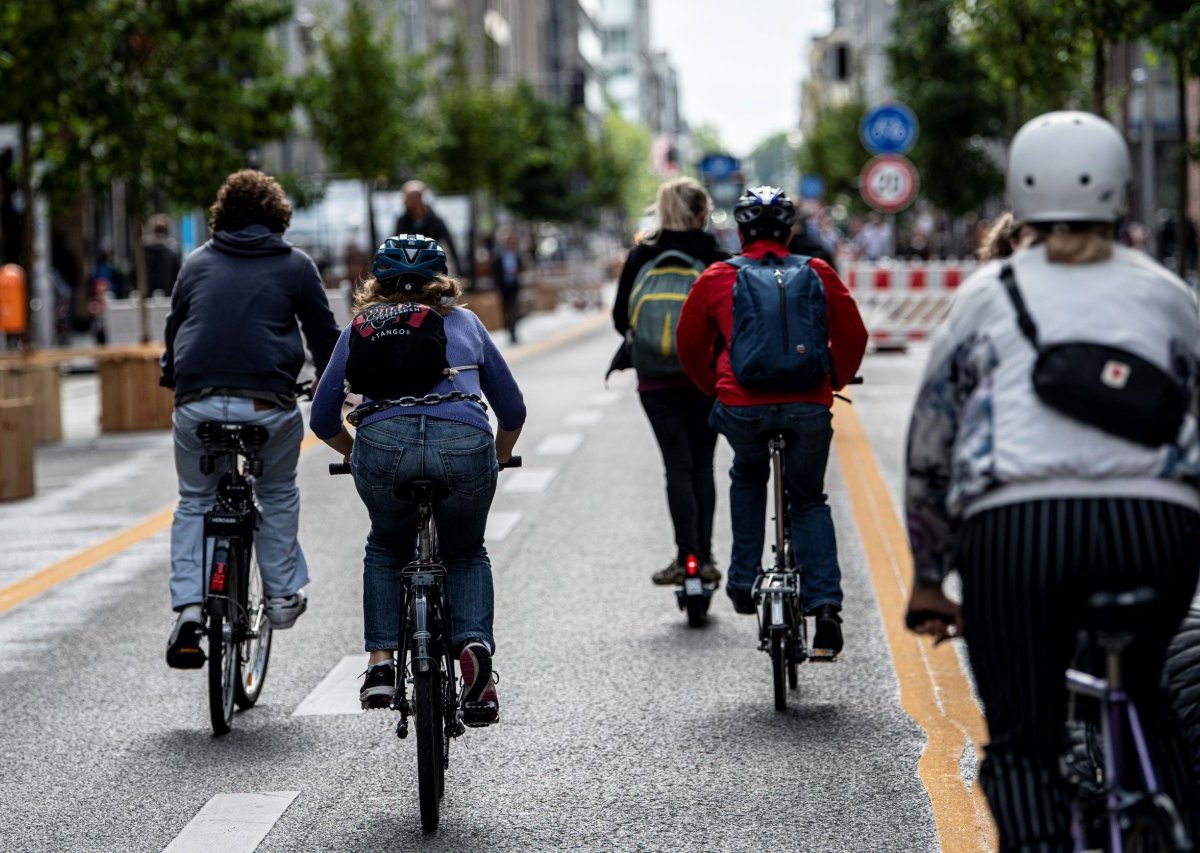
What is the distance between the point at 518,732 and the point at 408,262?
5.85 ft

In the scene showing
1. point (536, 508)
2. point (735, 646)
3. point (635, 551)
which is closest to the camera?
point (735, 646)

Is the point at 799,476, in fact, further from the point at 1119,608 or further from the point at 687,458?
the point at 1119,608

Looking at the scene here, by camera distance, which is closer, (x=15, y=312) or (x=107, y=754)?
(x=107, y=754)

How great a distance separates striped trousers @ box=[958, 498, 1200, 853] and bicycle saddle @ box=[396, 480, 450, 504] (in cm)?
221

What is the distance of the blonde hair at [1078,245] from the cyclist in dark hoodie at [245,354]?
3.77m

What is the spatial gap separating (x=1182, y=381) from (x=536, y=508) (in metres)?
9.18

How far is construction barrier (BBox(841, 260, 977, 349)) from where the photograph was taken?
2620 centimetres

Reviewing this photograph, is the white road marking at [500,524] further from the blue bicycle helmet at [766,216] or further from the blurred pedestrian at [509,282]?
the blurred pedestrian at [509,282]

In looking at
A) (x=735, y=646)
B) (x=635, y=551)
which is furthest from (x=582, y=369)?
(x=735, y=646)

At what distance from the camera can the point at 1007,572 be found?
12.0 ft

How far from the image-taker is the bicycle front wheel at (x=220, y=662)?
6.88m

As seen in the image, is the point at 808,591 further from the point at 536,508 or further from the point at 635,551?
the point at 536,508

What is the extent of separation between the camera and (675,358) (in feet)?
27.9

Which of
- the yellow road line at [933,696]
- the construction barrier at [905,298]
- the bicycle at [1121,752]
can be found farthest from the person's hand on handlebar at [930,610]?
the construction barrier at [905,298]
